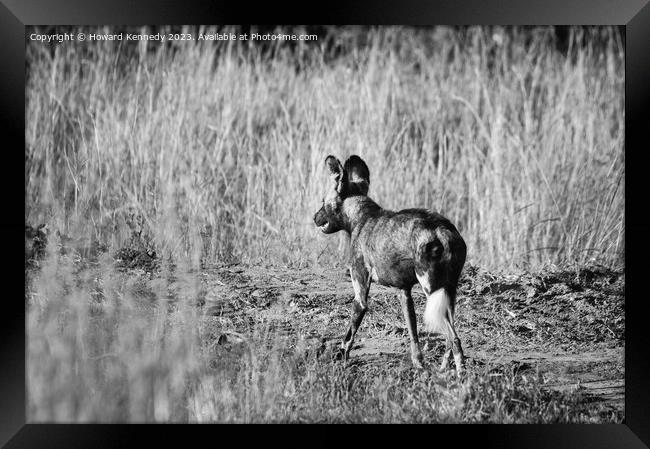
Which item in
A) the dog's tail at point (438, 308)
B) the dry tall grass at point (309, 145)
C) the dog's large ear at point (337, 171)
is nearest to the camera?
the dog's tail at point (438, 308)

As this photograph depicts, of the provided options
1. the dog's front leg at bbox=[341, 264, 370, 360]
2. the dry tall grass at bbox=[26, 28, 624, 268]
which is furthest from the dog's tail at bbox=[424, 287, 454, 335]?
the dry tall grass at bbox=[26, 28, 624, 268]

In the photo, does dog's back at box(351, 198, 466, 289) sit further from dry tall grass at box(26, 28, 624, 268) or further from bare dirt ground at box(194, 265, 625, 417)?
dry tall grass at box(26, 28, 624, 268)

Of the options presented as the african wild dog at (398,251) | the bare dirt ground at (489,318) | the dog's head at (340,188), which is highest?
the dog's head at (340,188)

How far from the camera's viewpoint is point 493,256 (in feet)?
A: 21.0

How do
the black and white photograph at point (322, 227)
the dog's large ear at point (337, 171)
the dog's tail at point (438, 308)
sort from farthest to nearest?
the dog's large ear at point (337, 171) → the black and white photograph at point (322, 227) → the dog's tail at point (438, 308)

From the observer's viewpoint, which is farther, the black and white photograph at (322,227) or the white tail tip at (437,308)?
the black and white photograph at (322,227)

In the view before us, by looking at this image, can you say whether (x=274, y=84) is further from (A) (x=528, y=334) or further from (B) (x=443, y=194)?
(A) (x=528, y=334)

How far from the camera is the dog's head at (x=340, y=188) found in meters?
5.38

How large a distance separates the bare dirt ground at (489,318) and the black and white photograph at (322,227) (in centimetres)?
2

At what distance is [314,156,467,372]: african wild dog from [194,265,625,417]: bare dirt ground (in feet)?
0.96

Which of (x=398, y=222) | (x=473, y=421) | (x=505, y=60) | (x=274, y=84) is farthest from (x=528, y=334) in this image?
(x=274, y=84)

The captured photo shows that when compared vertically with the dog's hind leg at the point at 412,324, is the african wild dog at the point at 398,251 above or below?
above
